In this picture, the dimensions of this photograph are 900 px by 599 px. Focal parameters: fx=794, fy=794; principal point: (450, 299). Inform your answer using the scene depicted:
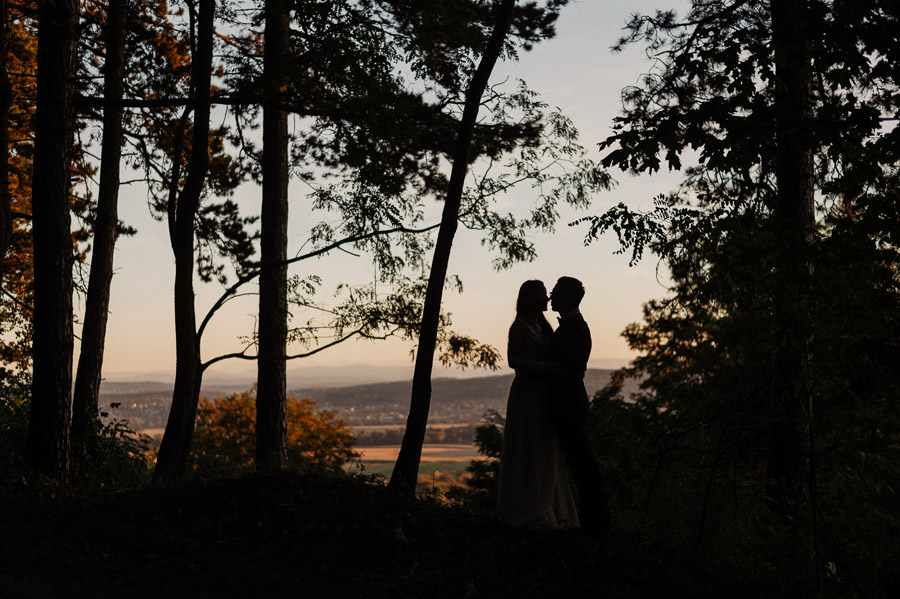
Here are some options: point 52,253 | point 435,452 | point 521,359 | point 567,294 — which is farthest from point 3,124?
point 435,452

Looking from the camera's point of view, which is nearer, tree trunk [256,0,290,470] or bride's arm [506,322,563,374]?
bride's arm [506,322,563,374]

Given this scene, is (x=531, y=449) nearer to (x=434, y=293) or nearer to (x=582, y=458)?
(x=582, y=458)

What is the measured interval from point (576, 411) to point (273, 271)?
8.56 m

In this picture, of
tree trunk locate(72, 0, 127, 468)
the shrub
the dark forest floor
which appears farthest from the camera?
the shrub

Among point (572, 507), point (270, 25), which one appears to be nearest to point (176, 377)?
point (270, 25)

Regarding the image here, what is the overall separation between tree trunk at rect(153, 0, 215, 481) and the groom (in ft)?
23.1

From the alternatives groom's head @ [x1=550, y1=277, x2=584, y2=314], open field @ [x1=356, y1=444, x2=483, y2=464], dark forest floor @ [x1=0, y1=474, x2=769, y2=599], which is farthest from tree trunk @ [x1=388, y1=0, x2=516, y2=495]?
open field @ [x1=356, y1=444, x2=483, y2=464]

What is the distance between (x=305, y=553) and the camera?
23.1ft

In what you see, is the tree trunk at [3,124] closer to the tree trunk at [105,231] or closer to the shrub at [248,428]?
the tree trunk at [105,231]

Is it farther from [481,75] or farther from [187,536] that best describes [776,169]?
[187,536]

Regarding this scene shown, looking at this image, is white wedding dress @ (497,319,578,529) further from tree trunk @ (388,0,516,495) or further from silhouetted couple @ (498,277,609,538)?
tree trunk @ (388,0,516,495)

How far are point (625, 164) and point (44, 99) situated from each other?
25.9 ft

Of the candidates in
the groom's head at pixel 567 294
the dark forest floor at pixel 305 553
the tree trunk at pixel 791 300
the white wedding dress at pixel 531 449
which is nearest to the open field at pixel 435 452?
the dark forest floor at pixel 305 553

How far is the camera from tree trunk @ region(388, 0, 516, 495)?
31.3ft
